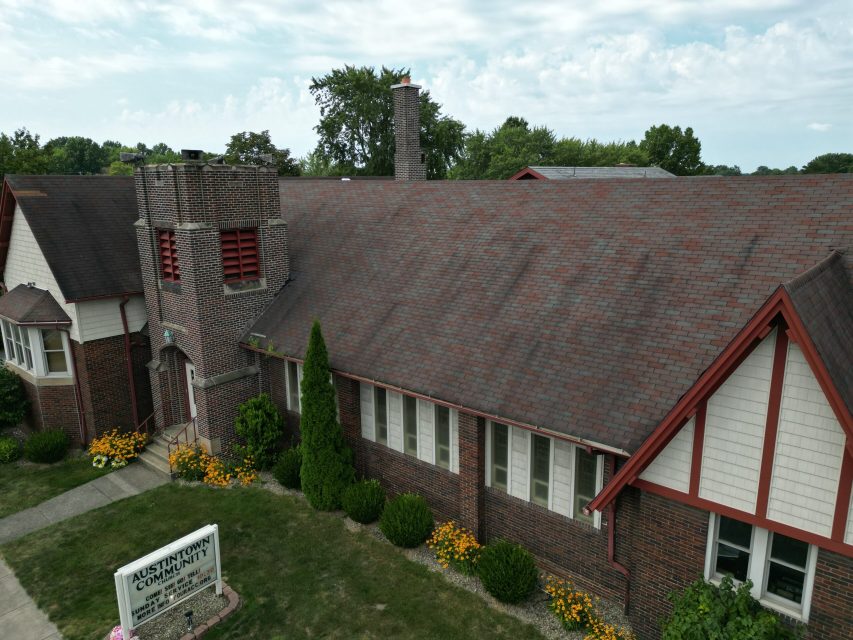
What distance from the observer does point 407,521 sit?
1277 cm

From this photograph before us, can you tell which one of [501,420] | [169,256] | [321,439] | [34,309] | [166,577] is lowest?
[166,577]

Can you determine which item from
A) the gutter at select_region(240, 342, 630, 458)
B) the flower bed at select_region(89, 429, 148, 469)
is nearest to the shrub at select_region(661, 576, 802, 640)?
the gutter at select_region(240, 342, 630, 458)

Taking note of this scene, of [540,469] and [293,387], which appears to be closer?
[540,469]

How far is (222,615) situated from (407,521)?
3.99 meters

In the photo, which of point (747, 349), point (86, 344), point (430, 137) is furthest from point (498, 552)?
point (430, 137)

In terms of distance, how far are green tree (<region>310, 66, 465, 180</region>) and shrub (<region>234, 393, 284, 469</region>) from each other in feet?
155

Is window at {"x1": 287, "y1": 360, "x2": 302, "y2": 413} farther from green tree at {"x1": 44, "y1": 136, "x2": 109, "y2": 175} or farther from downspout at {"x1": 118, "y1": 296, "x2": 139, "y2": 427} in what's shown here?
green tree at {"x1": 44, "y1": 136, "x2": 109, "y2": 175}

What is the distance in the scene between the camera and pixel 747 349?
7.82 metres

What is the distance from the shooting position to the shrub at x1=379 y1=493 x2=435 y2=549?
12766 millimetres

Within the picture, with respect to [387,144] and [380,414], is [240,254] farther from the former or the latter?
[387,144]

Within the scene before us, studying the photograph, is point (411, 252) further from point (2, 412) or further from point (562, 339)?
point (2, 412)

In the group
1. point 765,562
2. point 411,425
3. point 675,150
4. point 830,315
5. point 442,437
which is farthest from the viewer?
point 675,150

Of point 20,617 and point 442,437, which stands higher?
point 442,437

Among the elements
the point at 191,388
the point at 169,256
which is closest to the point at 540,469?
the point at 191,388
